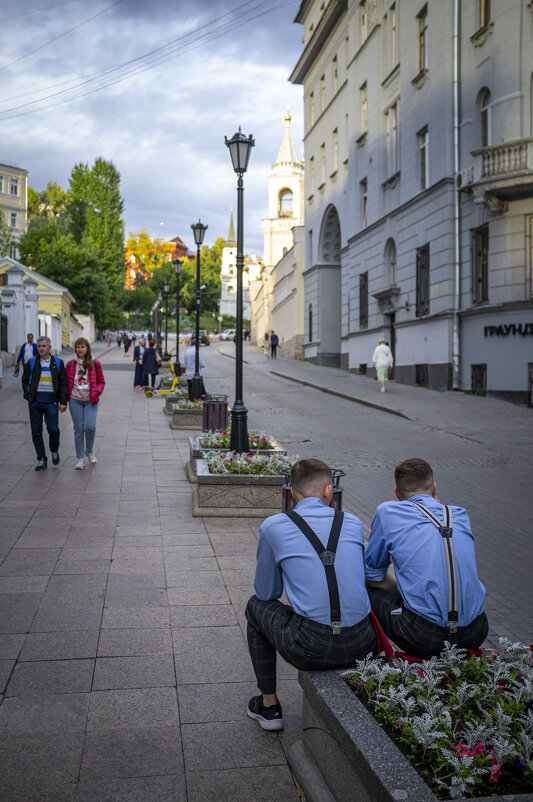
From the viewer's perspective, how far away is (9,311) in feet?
99.7

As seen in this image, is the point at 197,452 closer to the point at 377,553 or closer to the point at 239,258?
the point at 239,258

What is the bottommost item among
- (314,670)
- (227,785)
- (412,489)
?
(227,785)

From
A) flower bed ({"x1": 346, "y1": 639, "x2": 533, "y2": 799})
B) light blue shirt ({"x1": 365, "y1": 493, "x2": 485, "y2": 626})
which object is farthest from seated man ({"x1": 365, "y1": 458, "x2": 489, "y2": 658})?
flower bed ({"x1": 346, "y1": 639, "x2": 533, "y2": 799})

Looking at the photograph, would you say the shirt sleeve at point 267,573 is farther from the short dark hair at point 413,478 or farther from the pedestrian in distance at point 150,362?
the pedestrian in distance at point 150,362

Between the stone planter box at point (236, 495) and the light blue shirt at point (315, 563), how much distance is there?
15.3 feet

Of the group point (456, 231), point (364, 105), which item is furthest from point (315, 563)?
point (364, 105)

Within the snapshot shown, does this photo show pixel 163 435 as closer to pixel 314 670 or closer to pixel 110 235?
pixel 314 670

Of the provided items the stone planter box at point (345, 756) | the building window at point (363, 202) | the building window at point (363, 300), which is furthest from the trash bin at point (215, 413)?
the building window at point (363, 202)

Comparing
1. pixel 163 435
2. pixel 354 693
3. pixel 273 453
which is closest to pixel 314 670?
pixel 354 693

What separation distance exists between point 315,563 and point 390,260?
1056 inches

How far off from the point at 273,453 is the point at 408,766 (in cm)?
719

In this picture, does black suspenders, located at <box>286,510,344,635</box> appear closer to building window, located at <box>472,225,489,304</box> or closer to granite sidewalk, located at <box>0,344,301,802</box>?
granite sidewalk, located at <box>0,344,301,802</box>

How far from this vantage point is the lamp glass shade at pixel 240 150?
1086 cm

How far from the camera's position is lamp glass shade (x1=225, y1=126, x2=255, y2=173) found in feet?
35.6
